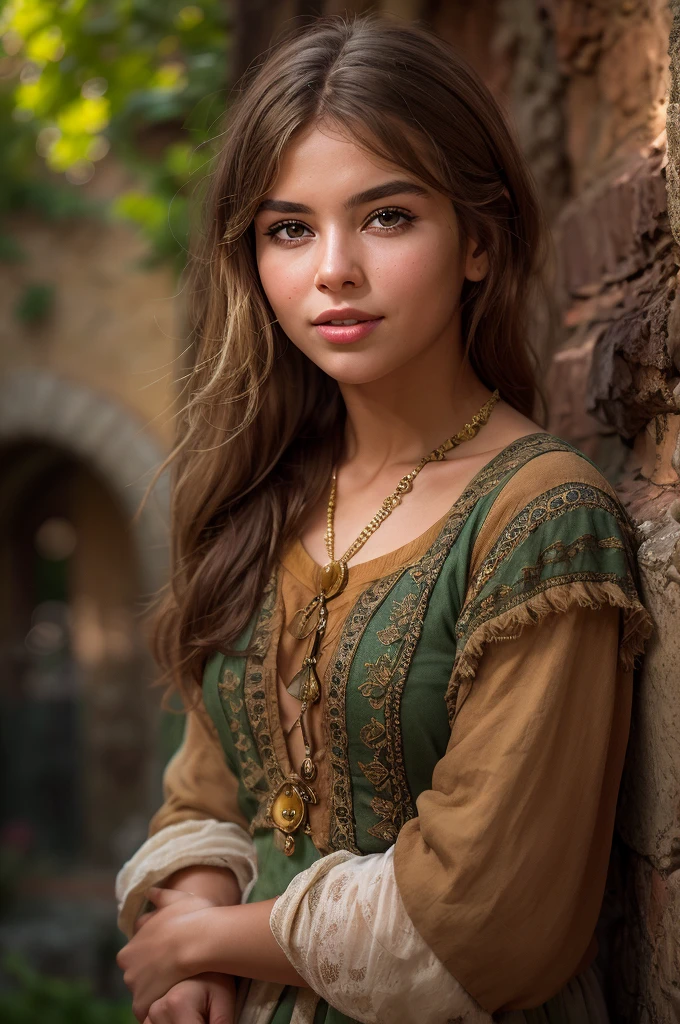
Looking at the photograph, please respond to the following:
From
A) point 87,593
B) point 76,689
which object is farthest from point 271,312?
point 87,593

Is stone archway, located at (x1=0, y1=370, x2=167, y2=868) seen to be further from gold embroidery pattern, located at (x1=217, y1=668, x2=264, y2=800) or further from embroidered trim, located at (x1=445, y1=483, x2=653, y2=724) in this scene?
embroidered trim, located at (x1=445, y1=483, x2=653, y2=724)

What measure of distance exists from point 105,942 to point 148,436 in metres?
3.19

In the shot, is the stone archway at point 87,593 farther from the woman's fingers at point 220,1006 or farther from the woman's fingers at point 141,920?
the woman's fingers at point 220,1006

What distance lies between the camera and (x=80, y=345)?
7352 mm

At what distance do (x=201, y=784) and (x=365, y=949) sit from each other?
0.52 m

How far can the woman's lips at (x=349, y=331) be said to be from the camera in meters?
1.27

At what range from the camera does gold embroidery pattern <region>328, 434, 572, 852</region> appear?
1247 mm

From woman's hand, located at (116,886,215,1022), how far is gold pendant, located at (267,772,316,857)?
0.44 ft

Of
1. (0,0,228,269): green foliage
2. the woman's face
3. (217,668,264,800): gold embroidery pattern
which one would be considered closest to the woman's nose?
the woman's face

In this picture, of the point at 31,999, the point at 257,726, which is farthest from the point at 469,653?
the point at 31,999

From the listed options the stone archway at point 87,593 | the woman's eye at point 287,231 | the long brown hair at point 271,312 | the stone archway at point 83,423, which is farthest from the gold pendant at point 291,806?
the stone archway at point 83,423

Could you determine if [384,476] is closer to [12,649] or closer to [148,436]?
[148,436]

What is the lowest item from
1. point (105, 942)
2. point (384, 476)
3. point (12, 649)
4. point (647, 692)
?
point (105, 942)

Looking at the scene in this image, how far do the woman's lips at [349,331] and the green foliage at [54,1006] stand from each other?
367 cm
